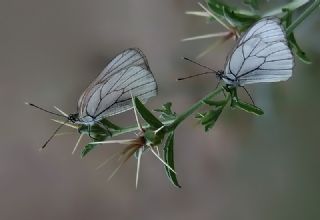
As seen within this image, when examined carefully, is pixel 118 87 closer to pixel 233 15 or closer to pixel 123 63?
pixel 123 63

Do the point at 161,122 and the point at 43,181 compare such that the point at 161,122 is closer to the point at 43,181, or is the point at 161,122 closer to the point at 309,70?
the point at 309,70

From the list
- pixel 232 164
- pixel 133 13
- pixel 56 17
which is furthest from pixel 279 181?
pixel 56 17

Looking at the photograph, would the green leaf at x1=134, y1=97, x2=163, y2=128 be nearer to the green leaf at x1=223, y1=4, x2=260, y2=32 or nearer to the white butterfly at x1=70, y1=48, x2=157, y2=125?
the white butterfly at x1=70, y1=48, x2=157, y2=125

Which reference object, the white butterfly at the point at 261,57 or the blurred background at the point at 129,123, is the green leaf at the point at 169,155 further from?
the blurred background at the point at 129,123

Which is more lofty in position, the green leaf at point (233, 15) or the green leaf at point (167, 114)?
the green leaf at point (233, 15)

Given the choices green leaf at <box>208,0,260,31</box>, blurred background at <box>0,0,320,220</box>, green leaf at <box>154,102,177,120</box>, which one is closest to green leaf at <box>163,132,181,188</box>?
green leaf at <box>154,102,177,120</box>

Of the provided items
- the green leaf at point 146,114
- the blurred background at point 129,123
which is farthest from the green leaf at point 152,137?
the blurred background at point 129,123
